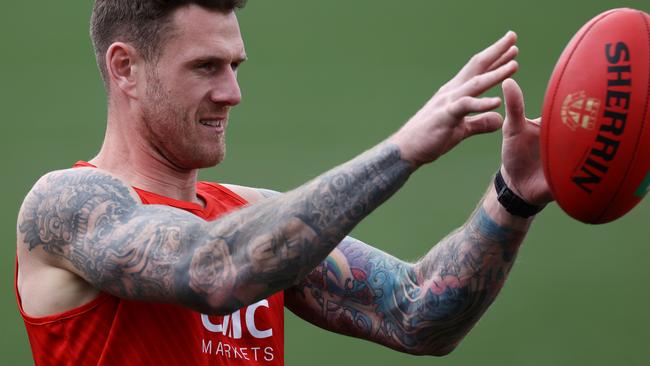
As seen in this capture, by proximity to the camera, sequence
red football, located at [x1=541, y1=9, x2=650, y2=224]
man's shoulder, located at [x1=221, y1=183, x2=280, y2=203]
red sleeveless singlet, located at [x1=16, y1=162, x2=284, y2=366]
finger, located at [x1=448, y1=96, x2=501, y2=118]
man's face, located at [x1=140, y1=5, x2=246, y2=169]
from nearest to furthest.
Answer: finger, located at [x1=448, y1=96, x2=501, y2=118], red football, located at [x1=541, y1=9, x2=650, y2=224], red sleeveless singlet, located at [x1=16, y1=162, x2=284, y2=366], man's face, located at [x1=140, y1=5, x2=246, y2=169], man's shoulder, located at [x1=221, y1=183, x2=280, y2=203]

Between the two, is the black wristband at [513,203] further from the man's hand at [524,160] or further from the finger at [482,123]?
the finger at [482,123]

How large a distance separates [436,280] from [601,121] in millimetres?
514

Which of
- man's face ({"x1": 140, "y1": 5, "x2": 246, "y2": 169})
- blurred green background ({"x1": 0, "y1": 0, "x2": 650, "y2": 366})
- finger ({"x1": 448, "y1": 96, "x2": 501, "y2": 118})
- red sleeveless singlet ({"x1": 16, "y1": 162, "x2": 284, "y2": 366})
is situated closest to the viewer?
finger ({"x1": 448, "y1": 96, "x2": 501, "y2": 118})

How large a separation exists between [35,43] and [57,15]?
0.13 metres

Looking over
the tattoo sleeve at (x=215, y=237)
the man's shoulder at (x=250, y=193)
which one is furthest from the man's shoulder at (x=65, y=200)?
the man's shoulder at (x=250, y=193)

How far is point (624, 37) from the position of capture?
158 centimetres

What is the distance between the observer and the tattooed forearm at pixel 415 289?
1839 millimetres

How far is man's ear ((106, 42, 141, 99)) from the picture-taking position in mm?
1842

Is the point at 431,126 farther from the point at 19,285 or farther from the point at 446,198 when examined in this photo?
the point at 446,198

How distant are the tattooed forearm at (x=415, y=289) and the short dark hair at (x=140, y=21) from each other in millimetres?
552

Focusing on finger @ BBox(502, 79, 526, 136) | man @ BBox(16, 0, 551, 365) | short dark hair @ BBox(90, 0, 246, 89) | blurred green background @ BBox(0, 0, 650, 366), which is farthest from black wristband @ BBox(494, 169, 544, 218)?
blurred green background @ BBox(0, 0, 650, 366)

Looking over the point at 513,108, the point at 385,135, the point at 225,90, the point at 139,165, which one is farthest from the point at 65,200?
the point at 385,135

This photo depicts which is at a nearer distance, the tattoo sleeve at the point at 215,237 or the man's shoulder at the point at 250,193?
the tattoo sleeve at the point at 215,237

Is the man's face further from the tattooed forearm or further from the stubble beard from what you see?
the tattooed forearm
